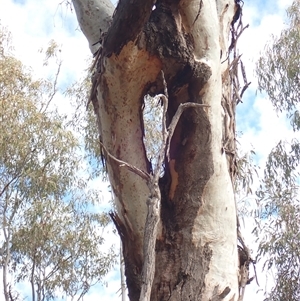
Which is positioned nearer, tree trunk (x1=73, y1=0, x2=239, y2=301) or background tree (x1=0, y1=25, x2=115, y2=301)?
tree trunk (x1=73, y1=0, x2=239, y2=301)

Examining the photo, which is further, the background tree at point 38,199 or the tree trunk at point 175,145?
the background tree at point 38,199

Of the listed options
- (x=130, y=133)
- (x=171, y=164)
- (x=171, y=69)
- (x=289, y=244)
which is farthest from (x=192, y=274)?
(x=289, y=244)

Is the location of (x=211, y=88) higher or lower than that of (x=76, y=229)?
lower

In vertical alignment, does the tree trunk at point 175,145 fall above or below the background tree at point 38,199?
below

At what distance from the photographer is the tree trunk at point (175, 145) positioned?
142cm

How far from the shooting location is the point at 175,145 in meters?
1.55

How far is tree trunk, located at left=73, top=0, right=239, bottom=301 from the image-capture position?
4.66 feet

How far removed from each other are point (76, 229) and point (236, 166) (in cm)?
520

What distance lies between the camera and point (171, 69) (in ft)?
5.11

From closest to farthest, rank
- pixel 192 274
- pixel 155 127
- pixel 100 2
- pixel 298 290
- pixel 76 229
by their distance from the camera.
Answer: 1. pixel 192 274
2. pixel 100 2
3. pixel 298 290
4. pixel 155 127
5. pixel 76 229

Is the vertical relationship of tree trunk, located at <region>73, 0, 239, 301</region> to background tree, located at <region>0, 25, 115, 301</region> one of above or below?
below

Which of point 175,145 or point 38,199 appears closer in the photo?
point 175,145

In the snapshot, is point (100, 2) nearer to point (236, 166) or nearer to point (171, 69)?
point (171, 69)

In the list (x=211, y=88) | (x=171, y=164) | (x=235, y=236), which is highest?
(x=211, y=88)
